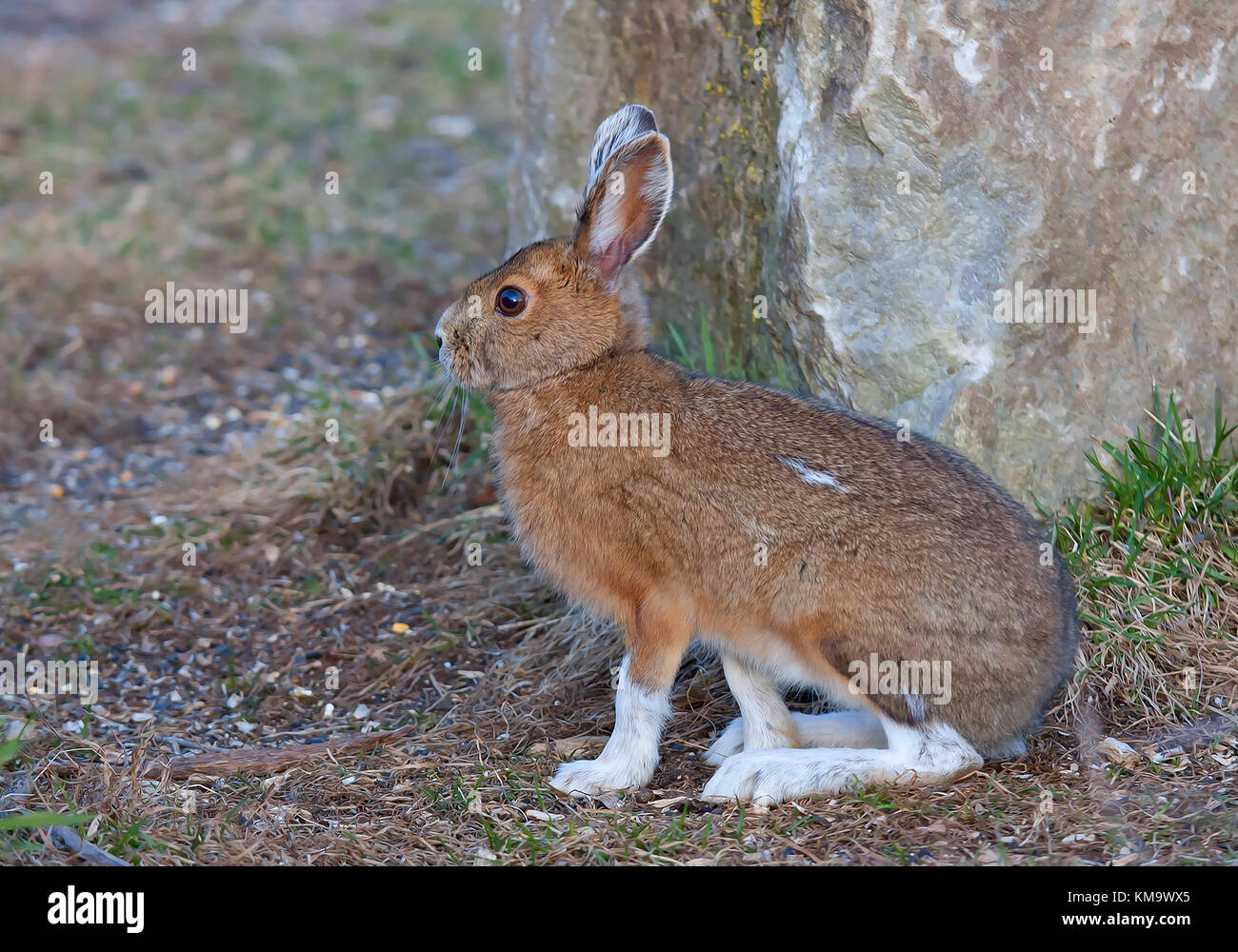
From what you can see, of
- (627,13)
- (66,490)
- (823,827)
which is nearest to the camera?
(823,827)

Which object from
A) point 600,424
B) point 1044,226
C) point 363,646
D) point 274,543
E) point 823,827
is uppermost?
point 1044,226

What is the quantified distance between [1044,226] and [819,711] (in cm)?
216

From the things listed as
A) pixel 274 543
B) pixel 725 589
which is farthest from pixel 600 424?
pixel 274 543

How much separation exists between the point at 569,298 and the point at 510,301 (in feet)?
0.74

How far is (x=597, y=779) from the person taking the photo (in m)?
5.16

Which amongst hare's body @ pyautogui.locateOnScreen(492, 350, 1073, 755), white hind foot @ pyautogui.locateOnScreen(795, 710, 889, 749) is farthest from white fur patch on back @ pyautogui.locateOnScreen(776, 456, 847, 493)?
white hind foot @ pyautogui.locateOnScreen(795, 710, 889, 749)

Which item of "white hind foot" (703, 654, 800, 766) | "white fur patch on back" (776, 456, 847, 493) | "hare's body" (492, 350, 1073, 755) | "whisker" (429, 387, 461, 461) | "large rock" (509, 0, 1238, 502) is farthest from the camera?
"whisker" (429, 387, 461, 461)

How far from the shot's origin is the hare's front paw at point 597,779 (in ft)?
16.9

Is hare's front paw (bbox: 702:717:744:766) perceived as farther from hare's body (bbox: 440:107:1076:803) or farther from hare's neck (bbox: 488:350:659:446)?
hare's neck (bbox: 488:350:659:446)

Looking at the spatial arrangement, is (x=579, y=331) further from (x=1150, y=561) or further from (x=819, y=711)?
(x=1150, y=561)

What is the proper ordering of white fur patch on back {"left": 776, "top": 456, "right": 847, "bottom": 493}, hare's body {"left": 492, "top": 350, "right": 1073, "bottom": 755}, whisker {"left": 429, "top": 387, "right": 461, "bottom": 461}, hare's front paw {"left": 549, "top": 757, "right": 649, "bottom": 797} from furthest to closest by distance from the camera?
whisker {"left": 429, "top": 387, "right": 461, "bottom": 461} → hare's front paw {"left": 549, "top": 757, "right": 649, "bottom": 797} → white fur patch on back {"left": 776, "top": 456, "right": 847, "bottom": 493} → hare's body {"left": 492, "top": 350, "right": 1073, "bottom": 755}

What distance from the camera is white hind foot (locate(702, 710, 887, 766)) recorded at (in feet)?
17.5

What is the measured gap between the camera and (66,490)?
760 cm

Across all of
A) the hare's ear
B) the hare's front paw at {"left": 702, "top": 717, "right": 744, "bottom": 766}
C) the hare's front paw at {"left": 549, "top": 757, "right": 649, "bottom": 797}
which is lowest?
the hare's front paw at {"left": 549, "top": 757, "right": 649, "bottom": 797}
